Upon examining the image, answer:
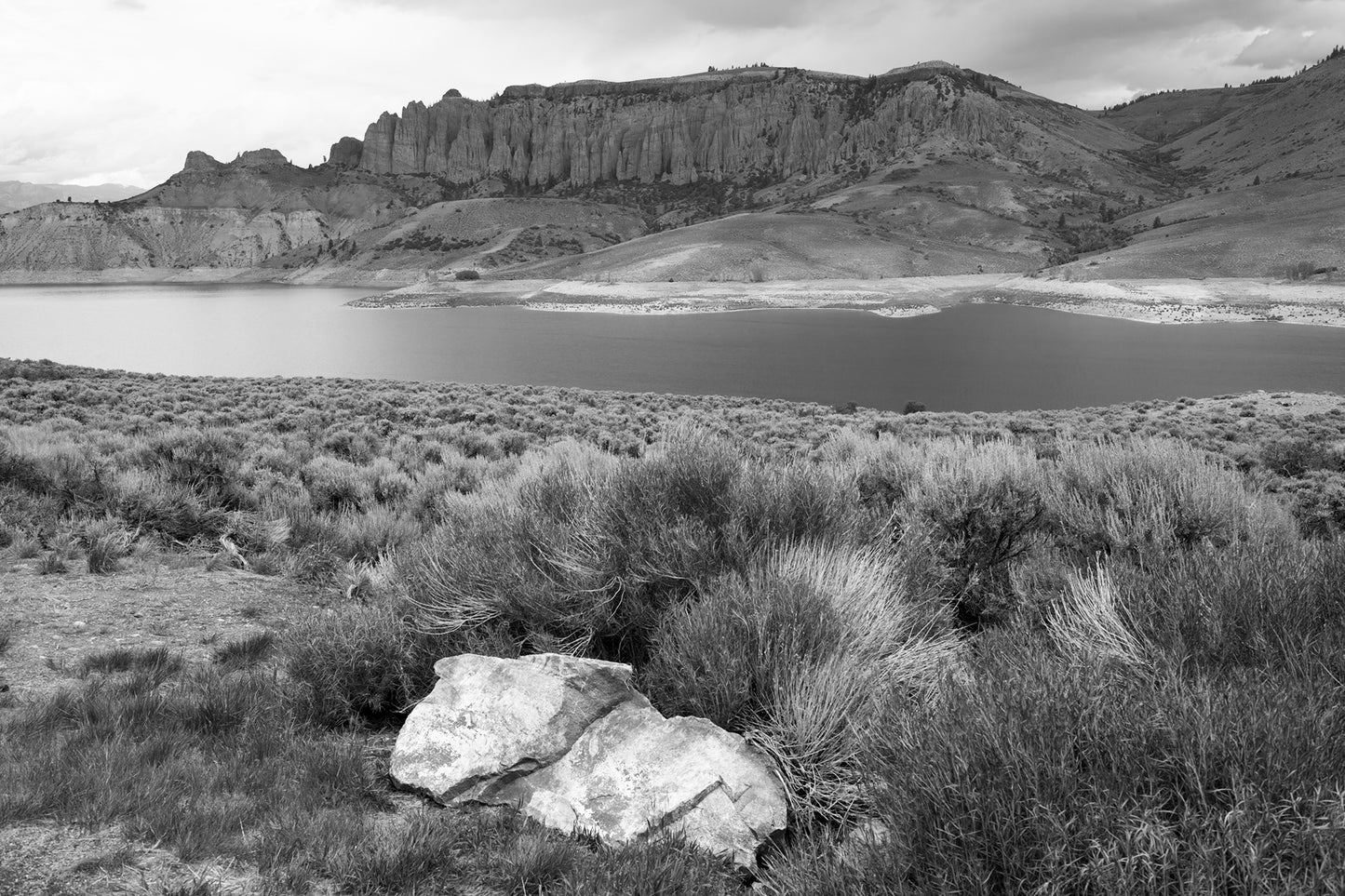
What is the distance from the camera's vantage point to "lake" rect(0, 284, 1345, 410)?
1585 inches

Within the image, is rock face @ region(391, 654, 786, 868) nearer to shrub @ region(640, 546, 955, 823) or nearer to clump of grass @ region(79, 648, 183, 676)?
shrub @ region(640, 546, 955, 823)

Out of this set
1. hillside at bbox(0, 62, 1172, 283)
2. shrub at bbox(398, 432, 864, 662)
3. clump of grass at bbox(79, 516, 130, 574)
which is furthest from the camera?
hillside at bbox(0, 62, 1172, 283)

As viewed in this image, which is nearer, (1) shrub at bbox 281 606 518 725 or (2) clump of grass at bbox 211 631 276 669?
(1) shrub at bbox 281 606 518 725

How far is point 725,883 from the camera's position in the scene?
2.61 metres

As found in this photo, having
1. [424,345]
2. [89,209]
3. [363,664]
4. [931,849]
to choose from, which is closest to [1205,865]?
[931,849]

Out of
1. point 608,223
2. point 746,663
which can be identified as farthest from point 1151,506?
point 608,223

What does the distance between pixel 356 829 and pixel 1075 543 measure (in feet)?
15.6

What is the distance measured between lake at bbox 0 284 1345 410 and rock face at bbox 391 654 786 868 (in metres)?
33.0

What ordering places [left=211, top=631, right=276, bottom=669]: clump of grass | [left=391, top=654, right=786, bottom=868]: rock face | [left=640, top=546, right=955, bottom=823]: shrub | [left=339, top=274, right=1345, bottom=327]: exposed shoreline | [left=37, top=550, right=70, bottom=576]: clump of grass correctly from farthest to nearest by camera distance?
[left=339, top=274, right=1345, bottom=327]: exposed shoreline, [left=37, top=550, right=70, bottom=576]: clump of grass, [left=211, top=631, right=276, bottom=669]: clump of grass, [left=640, top=546, right=955, bottom=823]: shrub, [left=391, top=654, right=786, bottom=868]: rock face

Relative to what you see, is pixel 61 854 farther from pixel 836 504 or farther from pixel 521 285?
pixel 521 285

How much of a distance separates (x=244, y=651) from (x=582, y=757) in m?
2.75

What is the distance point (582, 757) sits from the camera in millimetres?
3246

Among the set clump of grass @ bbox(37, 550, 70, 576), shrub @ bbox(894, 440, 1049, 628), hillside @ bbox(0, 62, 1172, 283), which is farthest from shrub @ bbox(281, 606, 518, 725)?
hillside @ bbox(0, 62, 1172, 283)

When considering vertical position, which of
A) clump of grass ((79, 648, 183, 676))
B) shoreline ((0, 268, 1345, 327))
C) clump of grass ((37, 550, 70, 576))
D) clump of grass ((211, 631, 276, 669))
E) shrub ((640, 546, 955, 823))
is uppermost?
shoreline ((0, 268, 1345, 327))
